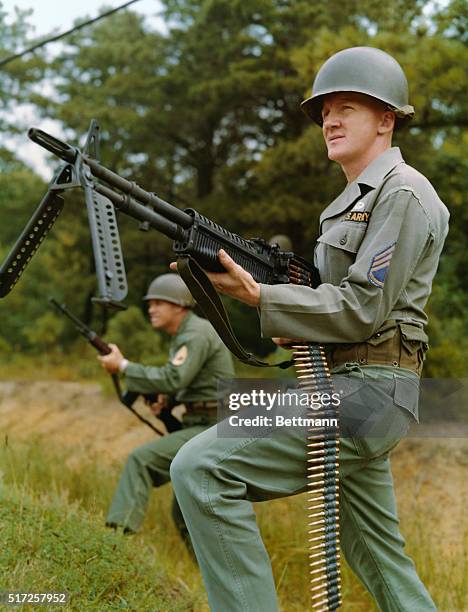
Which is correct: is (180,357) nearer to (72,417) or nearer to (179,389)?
(179,389)

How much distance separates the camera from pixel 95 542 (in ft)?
13.4

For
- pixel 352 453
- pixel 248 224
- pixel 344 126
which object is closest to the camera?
pixel 352 453

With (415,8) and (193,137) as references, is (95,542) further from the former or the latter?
(193,137)

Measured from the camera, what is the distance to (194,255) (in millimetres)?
2934

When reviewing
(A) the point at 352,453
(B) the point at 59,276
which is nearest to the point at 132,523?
(A) the point at 352,453

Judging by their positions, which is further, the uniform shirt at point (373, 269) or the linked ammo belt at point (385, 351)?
the linked ammo belt at point (385, 351)

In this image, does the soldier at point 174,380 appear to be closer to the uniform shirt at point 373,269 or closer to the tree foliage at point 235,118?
the tree foliage at point 235,118

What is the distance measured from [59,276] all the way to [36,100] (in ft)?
8.96

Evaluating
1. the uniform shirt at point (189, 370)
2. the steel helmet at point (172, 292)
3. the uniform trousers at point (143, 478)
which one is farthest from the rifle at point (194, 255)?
the steel helmet at point (172, 292)

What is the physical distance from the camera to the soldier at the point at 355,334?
2.76 meters

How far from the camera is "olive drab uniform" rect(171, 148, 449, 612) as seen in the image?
275cm

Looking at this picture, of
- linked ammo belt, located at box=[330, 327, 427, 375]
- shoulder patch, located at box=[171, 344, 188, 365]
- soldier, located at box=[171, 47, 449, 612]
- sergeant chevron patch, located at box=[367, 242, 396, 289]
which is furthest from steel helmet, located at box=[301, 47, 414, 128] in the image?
shoulder patch, located at box=[171, 344, 188, 365]

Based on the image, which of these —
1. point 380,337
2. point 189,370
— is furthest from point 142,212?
point 189,370

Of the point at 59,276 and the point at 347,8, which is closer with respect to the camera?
the point at 347,8
